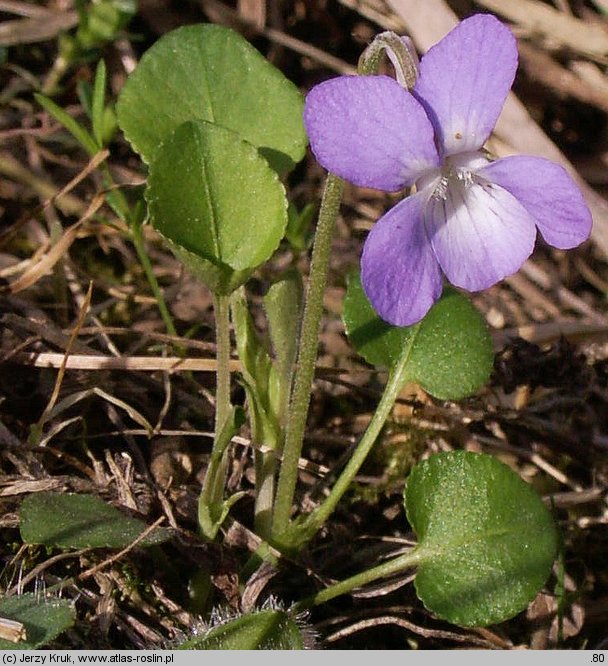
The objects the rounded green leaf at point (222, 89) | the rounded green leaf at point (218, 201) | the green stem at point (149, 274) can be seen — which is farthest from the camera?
the green stem at point (149, 274)

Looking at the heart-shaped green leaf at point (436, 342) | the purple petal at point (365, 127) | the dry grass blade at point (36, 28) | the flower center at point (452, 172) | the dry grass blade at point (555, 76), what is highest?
the purple petal at point (365, 127)

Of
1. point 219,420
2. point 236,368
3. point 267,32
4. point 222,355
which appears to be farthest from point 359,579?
point 267,32

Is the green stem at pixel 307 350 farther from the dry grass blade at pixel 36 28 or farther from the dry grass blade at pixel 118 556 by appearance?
the dry grass blade at pixel 36 28

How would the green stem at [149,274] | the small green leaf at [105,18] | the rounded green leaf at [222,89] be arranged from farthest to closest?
the small green leaf at [105,18]
the green stem at [149,274]
the rounded green leaf at [222,89]

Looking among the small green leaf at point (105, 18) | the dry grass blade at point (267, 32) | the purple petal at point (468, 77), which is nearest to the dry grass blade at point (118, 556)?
the purple petal at point (468, 77)

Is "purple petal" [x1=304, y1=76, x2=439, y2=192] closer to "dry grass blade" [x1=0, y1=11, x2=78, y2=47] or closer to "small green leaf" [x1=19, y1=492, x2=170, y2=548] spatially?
"small green leaf" [x1=19, y1=492, x2=170, y2=548]

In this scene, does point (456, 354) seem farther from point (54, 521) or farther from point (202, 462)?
point (54, 521)

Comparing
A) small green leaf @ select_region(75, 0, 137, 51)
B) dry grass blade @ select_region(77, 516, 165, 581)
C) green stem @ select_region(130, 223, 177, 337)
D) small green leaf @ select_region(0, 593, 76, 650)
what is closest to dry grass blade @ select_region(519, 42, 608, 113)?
small green leaf @ select_region(75, 0, 137, 51)
